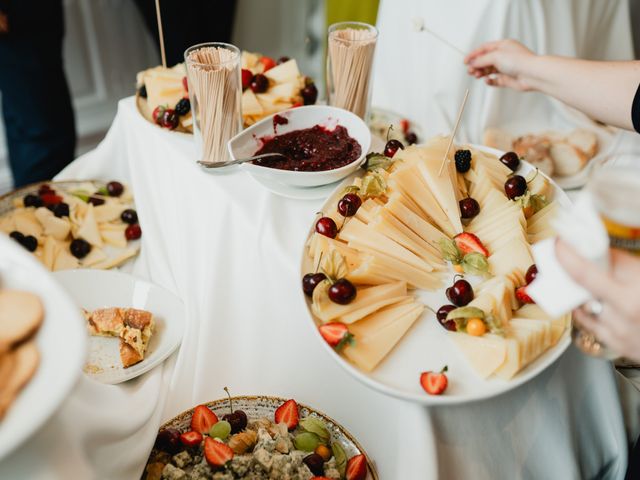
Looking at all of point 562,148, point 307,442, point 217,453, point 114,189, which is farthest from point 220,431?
point 562,148

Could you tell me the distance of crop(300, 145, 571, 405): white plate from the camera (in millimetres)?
867

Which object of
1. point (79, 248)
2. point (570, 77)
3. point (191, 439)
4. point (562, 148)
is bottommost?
point (79, 248)

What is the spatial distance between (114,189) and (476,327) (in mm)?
1348

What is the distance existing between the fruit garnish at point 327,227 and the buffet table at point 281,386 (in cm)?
8

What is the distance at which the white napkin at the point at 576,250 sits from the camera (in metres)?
0.66

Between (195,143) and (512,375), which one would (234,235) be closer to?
(195,143)

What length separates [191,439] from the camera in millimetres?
1069

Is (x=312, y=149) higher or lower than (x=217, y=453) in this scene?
higher

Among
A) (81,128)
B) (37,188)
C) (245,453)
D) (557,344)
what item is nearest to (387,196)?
(557,344)

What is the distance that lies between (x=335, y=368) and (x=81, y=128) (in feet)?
8.61

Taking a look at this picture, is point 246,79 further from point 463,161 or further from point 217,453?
point 217,453

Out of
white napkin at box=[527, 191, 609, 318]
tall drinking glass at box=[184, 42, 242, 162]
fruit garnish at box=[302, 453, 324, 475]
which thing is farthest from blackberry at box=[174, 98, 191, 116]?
white napkin at box=[527, 191, 609, 318]

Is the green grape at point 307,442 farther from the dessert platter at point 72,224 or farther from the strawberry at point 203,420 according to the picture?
the dessert platter at point 72,224

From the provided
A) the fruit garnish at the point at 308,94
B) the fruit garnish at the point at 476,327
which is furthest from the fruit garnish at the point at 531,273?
the fruit garnish at the point at 308,94
